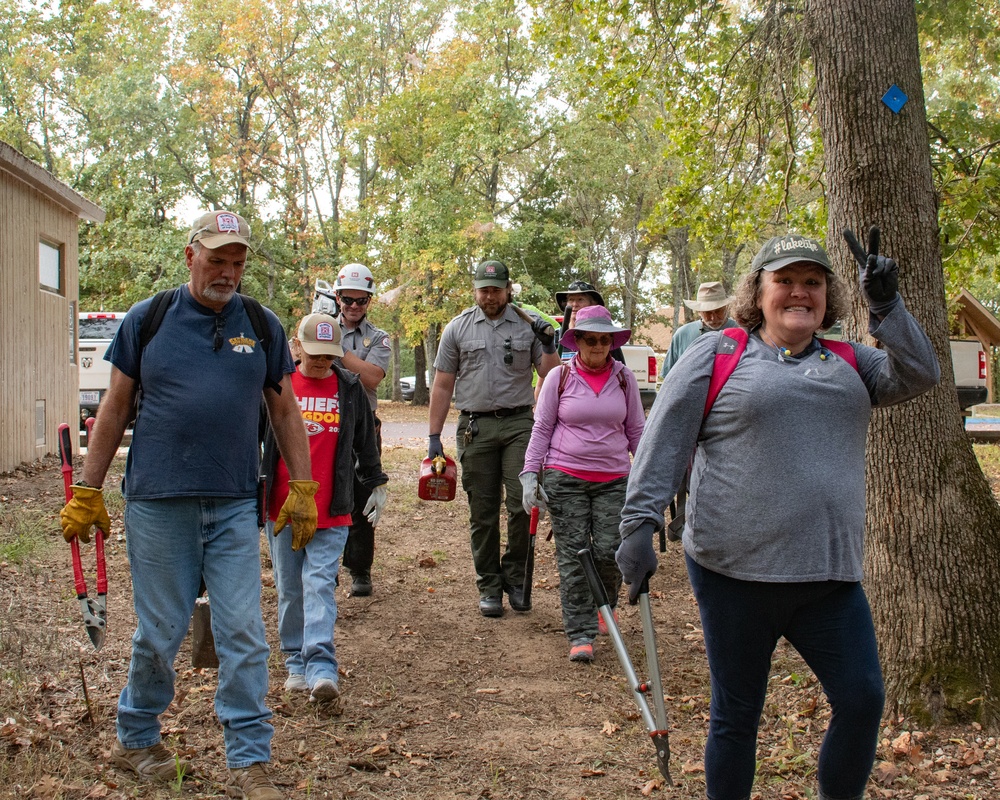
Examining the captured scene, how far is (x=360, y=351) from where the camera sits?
21.7 ft

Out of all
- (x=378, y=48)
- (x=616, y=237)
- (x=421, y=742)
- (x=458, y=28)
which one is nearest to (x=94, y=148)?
(x=378, y=48)

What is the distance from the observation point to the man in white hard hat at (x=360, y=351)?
Answer: 21.1ft

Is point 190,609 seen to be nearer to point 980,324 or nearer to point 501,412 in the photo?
point 501,412

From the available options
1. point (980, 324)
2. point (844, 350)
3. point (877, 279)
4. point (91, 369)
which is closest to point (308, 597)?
point (844, 350)

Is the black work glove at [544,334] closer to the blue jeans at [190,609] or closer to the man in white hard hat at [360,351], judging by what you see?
the man in white hard hat at [360,351]

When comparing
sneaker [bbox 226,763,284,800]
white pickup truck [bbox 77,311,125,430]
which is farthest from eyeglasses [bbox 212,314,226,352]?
white pickup truck [bbox 77,311,125,430]

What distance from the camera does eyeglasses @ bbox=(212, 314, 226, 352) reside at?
12.1 ft

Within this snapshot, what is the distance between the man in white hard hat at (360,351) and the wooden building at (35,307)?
25.2 feet

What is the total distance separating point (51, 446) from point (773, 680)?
41.6 ft

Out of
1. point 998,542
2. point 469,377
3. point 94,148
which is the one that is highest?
point 94,148

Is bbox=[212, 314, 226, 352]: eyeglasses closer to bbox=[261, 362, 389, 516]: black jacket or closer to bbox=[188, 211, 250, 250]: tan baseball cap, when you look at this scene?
→ bbox=[188, 211, 250, 250]: tan baseball cap

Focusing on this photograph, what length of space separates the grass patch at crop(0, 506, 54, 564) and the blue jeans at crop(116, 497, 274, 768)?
4.35m

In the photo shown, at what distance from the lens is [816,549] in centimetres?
286

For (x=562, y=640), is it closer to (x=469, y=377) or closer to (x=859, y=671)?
(x=469, y=377)
